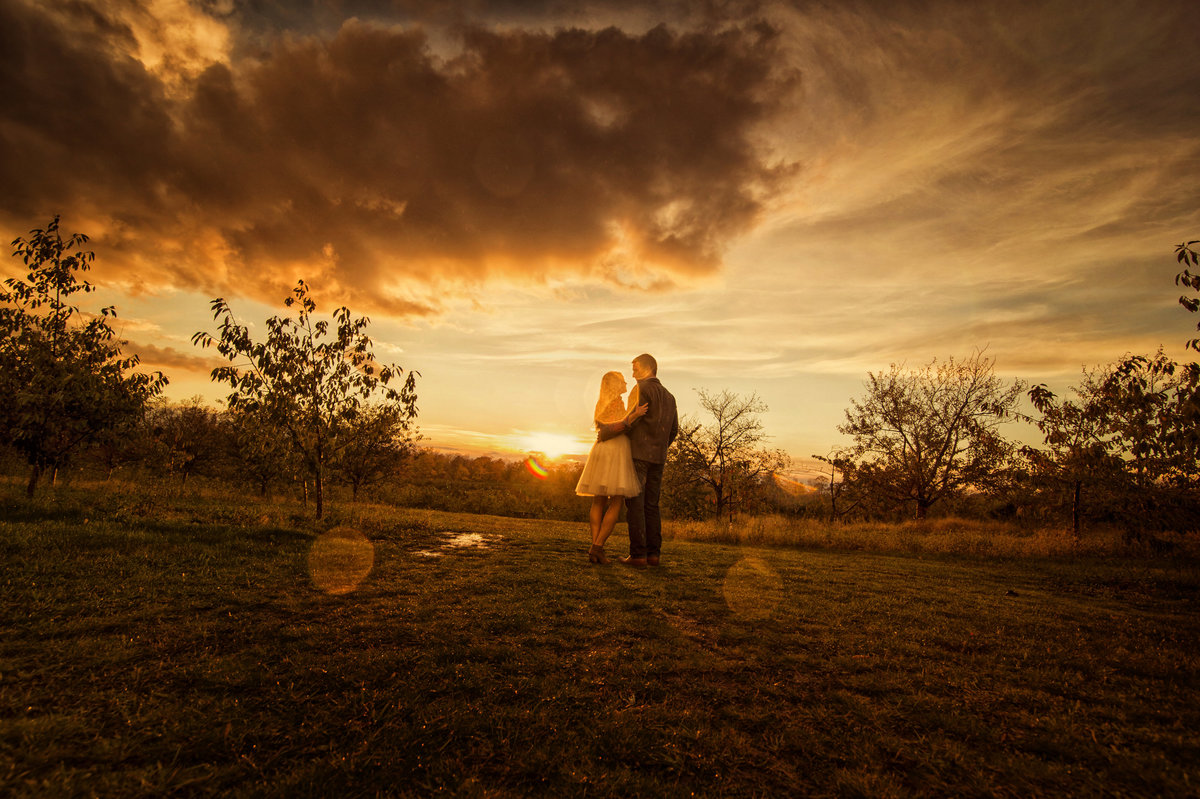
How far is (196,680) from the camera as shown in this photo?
283 cm

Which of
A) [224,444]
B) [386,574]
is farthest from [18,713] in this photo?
[224,444]

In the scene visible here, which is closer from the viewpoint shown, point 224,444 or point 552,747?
point 552,747

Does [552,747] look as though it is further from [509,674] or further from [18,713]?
[18,713]

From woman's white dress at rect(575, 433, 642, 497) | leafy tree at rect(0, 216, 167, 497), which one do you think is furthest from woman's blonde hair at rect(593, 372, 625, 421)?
leafy tree at rect(0, 216, 167, 497)

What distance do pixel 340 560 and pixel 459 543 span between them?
270cm

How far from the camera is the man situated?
7.57 metres

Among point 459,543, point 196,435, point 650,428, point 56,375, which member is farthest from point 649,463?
point 196,435

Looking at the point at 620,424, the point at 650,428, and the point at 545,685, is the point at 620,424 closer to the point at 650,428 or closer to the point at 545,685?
the point at 650,428

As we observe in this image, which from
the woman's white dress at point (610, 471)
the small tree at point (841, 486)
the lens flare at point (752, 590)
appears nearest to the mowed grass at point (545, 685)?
the lens flare at point (752, 590)

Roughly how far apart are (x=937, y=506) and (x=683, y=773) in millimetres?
31107

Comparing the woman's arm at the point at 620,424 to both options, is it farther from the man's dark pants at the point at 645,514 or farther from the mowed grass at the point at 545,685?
the mowed grass at the point at 545,685

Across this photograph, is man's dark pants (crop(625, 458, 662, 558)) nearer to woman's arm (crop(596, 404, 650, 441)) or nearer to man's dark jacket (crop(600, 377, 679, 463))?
man's dark jacket (crop(600, 377, 679, 463))

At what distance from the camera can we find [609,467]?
25.1 feet

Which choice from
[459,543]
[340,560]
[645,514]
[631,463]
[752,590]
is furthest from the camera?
[459,543]
